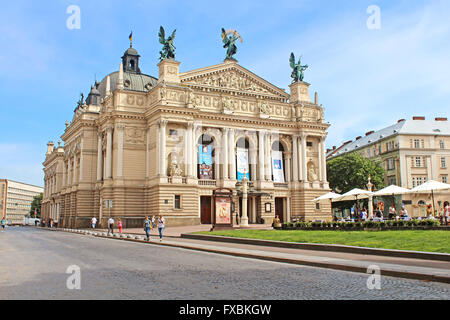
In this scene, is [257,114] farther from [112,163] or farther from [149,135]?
[112,163]

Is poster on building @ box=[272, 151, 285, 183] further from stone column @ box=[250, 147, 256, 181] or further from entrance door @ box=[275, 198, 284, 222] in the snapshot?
stone column @ box=[250, 147, 256, 181]

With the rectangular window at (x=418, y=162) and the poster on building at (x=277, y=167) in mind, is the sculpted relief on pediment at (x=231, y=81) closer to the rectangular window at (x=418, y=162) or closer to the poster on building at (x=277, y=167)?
the poster on building at (x=277, y=167)

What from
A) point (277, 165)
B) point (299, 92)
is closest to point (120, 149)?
point (277, 165)

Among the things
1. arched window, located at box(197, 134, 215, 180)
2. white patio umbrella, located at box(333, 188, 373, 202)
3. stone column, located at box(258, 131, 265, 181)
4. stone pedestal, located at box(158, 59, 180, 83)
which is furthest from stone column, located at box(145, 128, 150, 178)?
white patio umbrella, located at box(333, 188, 373, 202)

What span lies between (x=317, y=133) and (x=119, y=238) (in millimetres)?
39239

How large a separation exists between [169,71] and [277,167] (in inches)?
809

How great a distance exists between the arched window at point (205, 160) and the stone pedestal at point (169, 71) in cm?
869

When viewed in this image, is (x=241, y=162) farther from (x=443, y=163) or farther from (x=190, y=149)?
(x=443, y=163)

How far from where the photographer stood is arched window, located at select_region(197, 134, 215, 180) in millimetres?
59281

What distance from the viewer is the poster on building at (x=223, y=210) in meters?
41.4

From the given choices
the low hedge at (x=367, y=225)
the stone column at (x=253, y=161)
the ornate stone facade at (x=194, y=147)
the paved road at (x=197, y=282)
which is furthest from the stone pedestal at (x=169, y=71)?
the paved road at (x=197, y=282)

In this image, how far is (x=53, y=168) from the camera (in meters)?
102
